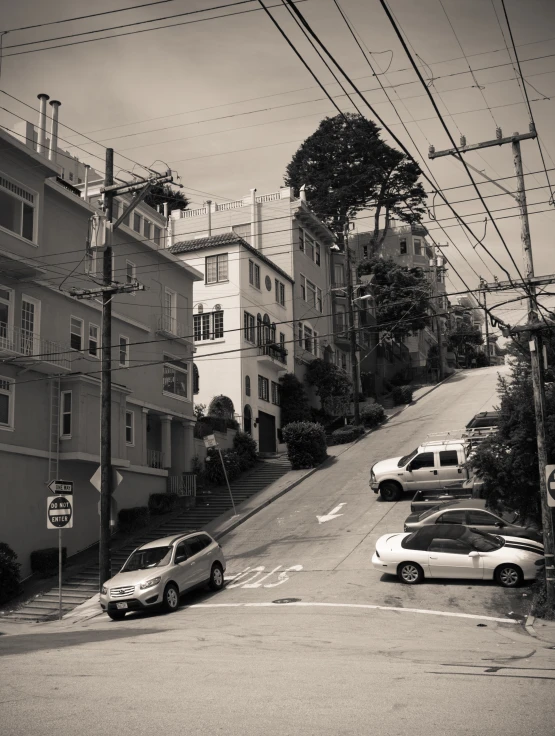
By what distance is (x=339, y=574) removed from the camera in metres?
21.1

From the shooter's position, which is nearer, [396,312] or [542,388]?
[542,388]

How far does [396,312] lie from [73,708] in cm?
5814

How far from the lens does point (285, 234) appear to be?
51938mm

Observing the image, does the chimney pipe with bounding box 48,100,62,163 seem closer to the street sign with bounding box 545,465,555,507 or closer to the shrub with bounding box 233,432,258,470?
the shrub with bounding box 233,432,258,470

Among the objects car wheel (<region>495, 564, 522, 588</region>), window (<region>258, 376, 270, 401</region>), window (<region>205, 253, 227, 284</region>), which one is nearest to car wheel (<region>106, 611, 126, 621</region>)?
car wheel (<region>495, 564, 522, 588</region>)

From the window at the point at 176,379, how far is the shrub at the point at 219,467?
3.20 meters

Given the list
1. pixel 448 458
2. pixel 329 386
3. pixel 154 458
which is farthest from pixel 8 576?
pixel 329 386

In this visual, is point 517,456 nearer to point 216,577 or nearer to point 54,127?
point 216,577

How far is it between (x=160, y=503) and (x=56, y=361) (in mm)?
7955

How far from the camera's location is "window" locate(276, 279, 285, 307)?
48906 millimetres

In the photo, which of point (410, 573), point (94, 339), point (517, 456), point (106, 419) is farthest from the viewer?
point (94, 339)

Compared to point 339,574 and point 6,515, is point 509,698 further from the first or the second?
point 6,515

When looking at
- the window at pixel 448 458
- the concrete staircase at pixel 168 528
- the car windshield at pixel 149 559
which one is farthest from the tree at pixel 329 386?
the car windshield at pixel 149 559

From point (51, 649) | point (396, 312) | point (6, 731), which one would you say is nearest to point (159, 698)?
point (6, 731)
